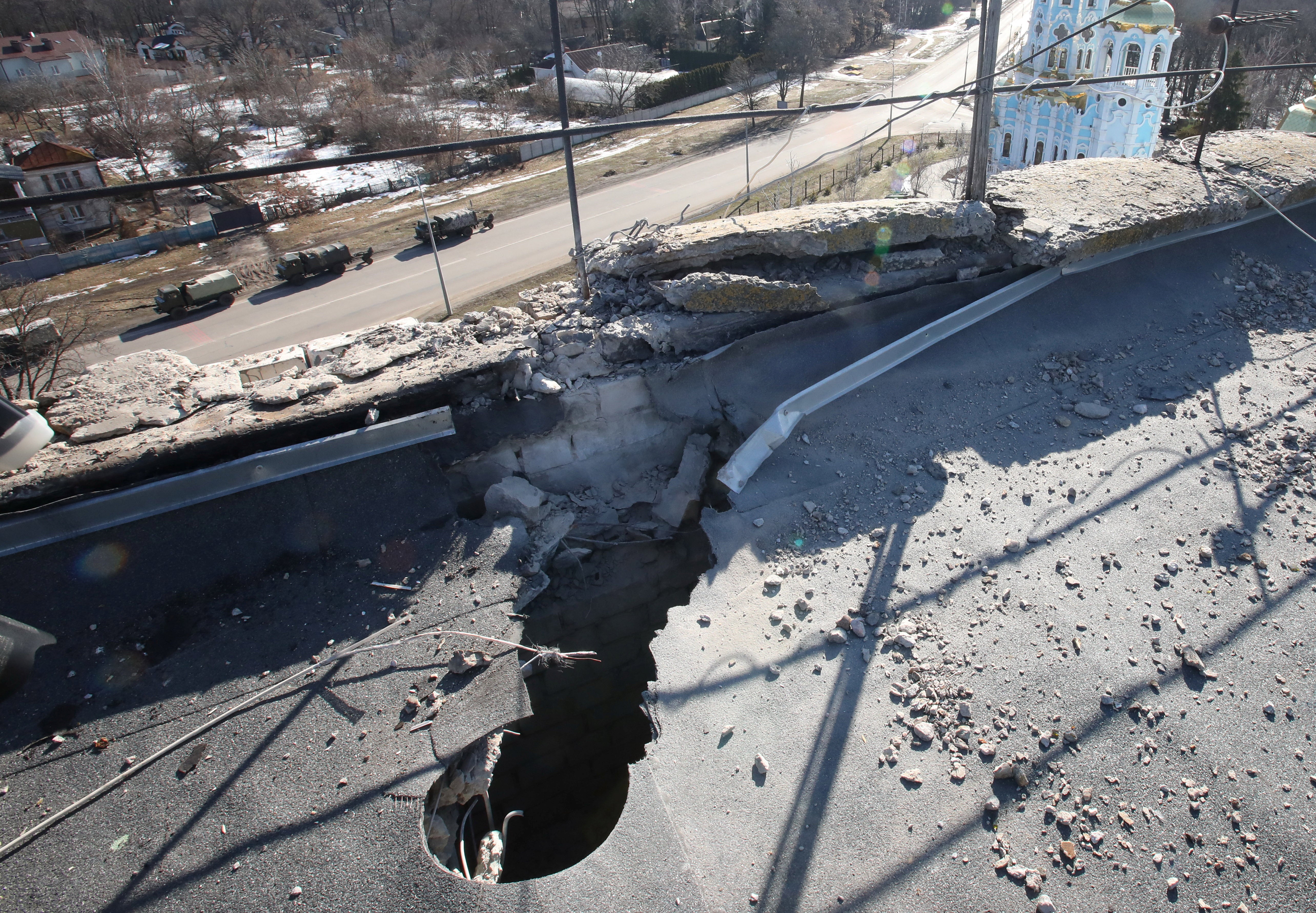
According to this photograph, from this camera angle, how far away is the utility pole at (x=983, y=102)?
524cm

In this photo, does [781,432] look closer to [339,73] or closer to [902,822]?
[902,822]

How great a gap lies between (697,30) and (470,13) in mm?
18182

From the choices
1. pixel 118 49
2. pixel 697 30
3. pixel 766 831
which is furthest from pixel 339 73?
pixel 766 831

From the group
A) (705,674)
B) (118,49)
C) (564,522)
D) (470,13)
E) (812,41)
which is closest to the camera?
(705,674)

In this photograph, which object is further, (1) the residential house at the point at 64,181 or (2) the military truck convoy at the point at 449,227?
(1) the residential house at the point at 64,181

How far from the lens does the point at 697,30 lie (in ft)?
146

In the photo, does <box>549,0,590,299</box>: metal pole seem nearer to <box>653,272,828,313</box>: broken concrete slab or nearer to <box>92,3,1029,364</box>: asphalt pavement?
<box>653,272,828,313</box>: broken concrete slab

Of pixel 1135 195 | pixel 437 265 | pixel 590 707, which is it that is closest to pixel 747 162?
pixel 437 265

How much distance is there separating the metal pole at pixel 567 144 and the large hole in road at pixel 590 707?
7.15 feet

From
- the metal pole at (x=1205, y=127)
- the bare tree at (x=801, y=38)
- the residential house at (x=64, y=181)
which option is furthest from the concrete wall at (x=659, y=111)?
the metal pole at (x=1205, y=127)

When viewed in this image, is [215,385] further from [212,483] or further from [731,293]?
[731,293]

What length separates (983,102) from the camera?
549cm

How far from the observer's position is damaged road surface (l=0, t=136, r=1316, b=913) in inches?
118

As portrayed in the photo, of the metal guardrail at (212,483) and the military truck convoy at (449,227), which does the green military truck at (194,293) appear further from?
the metal guardrail at (212,483)
